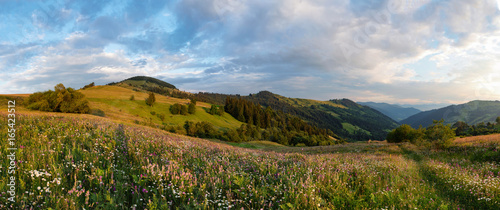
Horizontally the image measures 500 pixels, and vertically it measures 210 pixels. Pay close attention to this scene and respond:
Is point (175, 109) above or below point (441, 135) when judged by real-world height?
above

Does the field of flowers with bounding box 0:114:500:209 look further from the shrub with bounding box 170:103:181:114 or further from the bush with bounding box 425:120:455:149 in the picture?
the shrub with bounding box 170:103:181:114

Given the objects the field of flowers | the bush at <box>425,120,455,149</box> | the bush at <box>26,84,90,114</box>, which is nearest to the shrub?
the bush at <box>26,84,90,114</box>

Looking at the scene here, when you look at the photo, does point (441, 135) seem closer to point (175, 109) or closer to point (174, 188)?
point (174, 188)

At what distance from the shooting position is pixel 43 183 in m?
3.53

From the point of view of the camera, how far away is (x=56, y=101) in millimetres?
52250

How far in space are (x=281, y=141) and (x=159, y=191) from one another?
351 feet

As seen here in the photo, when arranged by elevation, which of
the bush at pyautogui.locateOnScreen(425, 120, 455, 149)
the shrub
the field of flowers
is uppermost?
the shrub

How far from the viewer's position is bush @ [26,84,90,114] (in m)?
50.5

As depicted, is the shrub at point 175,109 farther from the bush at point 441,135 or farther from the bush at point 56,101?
the bush at point 441,135

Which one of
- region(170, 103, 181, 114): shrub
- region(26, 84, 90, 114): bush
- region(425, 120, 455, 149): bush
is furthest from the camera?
region(170, 103, 181, 114): shrub

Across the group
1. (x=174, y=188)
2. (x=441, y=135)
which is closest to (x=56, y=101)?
(x=174, y=188)

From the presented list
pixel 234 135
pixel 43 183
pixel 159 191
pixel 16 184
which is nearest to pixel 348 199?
pixel 159 191

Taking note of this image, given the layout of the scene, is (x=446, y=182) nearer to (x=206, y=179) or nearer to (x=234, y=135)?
(x=206, y=179)

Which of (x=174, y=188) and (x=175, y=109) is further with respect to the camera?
(x=175, y=109)
